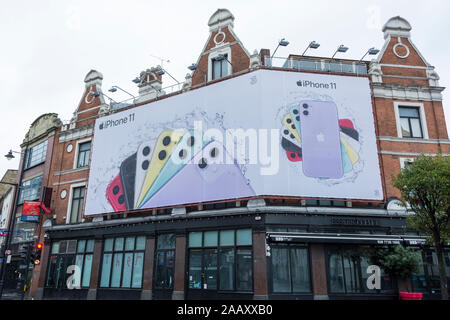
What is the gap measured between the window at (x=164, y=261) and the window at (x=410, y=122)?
52.9ft

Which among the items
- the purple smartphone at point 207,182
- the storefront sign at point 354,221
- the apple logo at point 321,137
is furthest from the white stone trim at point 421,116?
the purple smartphone at point 207,182

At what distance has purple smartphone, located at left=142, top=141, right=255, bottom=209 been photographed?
830 inches

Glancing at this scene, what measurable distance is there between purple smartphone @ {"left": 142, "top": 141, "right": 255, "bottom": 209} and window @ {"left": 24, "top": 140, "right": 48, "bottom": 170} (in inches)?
598

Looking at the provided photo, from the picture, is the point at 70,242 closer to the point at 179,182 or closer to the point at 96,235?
the point at 96,235

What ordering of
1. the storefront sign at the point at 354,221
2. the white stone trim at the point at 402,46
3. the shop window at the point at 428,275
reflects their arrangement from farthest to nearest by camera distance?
the white stone trim at the point at 402,46 → the storefront sign at the point at 354,221 → the shop window at the point at 428,275

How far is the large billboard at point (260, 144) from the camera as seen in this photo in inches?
813

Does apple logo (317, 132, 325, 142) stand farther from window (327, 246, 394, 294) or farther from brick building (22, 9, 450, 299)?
window (327, 246, 394, 294)

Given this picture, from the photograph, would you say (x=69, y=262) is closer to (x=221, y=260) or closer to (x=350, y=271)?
(x=221, y=260)

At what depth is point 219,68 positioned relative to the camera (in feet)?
82.9

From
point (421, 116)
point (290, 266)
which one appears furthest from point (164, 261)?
point (421, 116)

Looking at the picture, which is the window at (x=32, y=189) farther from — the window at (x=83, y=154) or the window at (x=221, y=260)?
the window at (x=221, y=260)

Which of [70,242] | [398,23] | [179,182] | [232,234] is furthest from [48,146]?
[398,23]

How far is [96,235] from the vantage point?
25984mm

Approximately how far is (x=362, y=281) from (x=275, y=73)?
42.4ft
